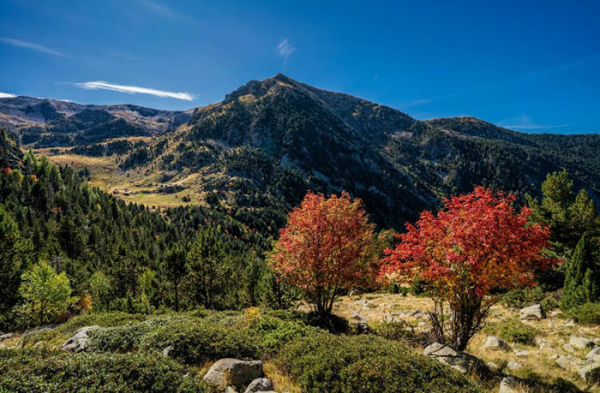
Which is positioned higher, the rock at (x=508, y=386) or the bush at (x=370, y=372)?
the bush at (x=370, y=372)

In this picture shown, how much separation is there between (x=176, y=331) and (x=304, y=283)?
906cm

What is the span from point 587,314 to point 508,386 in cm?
1567

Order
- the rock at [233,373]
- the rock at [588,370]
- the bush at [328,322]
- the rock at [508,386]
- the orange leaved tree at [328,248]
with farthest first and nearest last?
1. the bush at [328,322]
2. the orange leaved tree at [328,248]
3. the rock at [588,370]
4. the rock at [233,373]
5. the rock at [508,386]

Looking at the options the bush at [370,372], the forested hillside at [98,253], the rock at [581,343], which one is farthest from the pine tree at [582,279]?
the forested hillside at [98,253]

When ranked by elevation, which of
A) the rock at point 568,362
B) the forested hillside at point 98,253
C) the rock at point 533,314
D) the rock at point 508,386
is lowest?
Result: the forested hillside at point 98,253

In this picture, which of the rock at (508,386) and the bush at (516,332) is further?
the bush at (516,332)

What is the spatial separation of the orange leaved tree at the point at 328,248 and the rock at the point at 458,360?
7516 mm

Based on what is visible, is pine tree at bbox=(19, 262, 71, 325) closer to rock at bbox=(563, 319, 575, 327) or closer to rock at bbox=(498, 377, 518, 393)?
rock at bbox=(498, 377, 518, 393)

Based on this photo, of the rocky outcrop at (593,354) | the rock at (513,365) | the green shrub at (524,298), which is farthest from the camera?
the green shrub at (524,298)

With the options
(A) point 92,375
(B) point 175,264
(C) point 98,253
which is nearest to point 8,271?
(B) point 175,264

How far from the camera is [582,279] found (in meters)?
22.7

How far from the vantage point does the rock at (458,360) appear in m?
10.7

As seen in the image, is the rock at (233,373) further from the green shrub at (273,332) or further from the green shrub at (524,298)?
the green shrub at (524,298)

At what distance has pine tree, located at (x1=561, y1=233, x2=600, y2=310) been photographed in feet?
71.3
